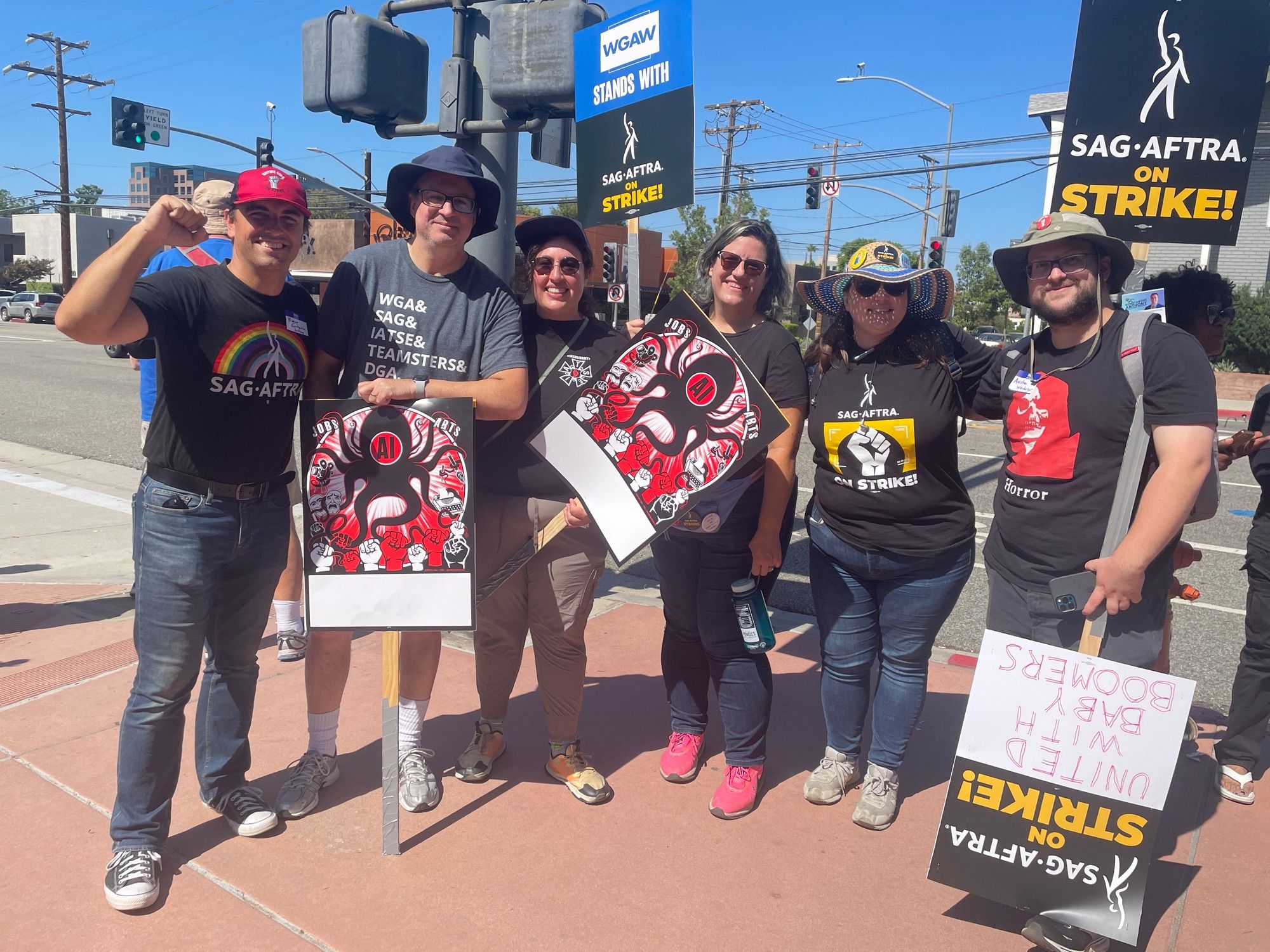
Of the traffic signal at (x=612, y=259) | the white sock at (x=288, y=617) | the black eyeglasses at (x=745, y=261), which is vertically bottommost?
the white sock at (x=288, y=617)

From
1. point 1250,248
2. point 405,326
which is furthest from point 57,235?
point 405,326

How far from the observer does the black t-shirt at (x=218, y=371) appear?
8.46ft

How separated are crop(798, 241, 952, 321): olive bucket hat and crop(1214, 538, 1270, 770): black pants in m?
1.52

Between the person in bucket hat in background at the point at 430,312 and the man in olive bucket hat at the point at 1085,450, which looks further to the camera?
the person in bucket hat in background at the point at 430,312

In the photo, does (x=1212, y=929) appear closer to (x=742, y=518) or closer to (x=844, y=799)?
(x=844, y=799)

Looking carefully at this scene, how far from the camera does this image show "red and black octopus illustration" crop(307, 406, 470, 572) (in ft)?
9.32

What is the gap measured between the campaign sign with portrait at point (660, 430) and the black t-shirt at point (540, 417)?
125 mm

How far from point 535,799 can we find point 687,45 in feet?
9.30

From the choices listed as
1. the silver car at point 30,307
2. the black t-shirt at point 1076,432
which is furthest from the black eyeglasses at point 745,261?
the silver car at point 30,307

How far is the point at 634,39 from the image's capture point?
12.3 ft

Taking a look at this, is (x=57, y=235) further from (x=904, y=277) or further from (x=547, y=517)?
(x=904, y=277)

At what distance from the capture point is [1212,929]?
8.90 feet

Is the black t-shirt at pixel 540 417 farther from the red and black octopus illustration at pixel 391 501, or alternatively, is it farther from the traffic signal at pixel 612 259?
the traffic signal at pixel 612 259

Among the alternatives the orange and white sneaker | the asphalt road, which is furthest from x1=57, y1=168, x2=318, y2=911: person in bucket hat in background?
the asphalt road
